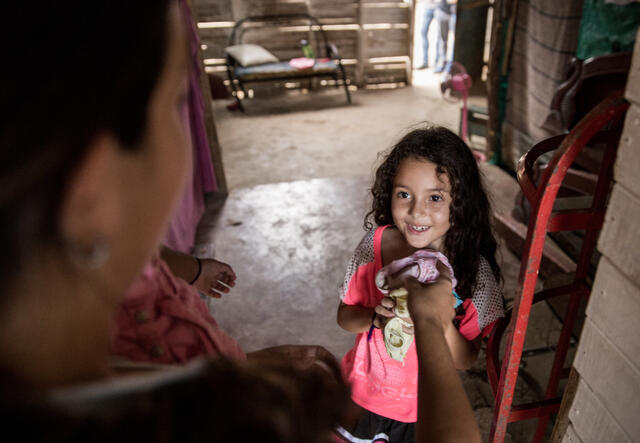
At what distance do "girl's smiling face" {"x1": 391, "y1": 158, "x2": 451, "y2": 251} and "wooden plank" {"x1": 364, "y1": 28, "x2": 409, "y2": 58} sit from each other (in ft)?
25.1

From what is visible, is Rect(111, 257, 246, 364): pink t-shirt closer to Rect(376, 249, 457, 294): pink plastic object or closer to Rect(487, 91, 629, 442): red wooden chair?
Rect(376, 249, 457, 294): pink plastic object

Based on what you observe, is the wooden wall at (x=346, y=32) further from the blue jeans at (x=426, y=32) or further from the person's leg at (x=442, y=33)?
the person's leg at (x=442, y=33)

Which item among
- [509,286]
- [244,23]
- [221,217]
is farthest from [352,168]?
[244,23]

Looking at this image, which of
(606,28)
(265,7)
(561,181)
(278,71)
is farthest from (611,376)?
(265,7)

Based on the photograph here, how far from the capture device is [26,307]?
27 cm

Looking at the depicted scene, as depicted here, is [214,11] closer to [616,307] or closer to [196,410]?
[616,307]

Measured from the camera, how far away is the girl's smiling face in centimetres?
127

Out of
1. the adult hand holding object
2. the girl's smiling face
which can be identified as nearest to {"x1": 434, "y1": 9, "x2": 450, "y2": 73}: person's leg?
the girl's smiling face

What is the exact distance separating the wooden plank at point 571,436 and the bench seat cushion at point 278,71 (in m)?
6.46

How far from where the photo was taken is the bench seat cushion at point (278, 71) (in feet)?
22.3

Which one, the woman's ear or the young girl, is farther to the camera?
the young girl

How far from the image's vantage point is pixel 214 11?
757 centimetres

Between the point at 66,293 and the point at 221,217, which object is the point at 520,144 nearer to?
the point at 221,217

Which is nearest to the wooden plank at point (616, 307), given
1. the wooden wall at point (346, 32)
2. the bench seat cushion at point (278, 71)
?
the bench seat cushion at point (278, 71)
